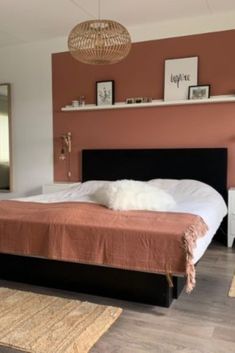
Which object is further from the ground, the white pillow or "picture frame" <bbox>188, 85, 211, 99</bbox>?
"picture frame" <bbox>188, 85, 211, 99</bbox>

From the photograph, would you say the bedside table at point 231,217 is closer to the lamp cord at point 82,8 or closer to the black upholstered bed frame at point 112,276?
the black upholstered bed frame at point 112,276

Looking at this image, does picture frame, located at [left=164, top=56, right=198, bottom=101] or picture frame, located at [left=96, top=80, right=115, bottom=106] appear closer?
picture frame, located at [left=164, top=56, right=198, bottom=101]

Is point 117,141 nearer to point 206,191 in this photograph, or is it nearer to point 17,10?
point 206,191

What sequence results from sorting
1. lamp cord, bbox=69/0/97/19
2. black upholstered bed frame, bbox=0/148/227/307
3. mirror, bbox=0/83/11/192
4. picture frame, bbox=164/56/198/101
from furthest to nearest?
mirror, bbox=0/83/11/192, picture frame, bbox=164/56/198/101, lamp cord, bbox=69/0/97/19, black upholstered bed frame, bbox=0/148/227/307

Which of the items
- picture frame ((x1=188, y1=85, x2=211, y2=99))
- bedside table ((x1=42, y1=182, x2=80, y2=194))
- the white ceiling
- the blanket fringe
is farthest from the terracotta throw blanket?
the white ceiling

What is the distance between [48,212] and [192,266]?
3.83 ft

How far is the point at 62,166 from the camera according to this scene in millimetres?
4918

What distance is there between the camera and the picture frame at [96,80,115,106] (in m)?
4.56

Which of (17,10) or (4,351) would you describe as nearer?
(4,351)

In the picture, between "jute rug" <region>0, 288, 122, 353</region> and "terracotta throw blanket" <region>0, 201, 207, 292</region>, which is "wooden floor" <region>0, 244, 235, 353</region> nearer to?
"jute rug" <region>0, 288, 122, 353</region>

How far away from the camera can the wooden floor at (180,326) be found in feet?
6.04

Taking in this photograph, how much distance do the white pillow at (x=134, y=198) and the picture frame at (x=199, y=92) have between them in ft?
5.16

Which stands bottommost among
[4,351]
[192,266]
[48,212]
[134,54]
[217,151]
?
[4,351]

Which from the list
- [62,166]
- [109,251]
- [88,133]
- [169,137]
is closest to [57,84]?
[88,133]
